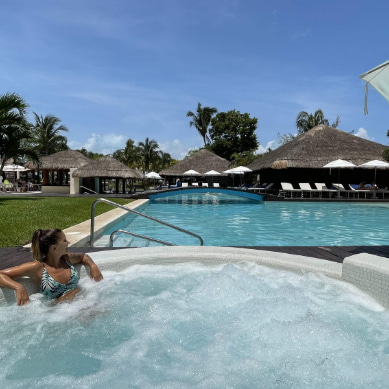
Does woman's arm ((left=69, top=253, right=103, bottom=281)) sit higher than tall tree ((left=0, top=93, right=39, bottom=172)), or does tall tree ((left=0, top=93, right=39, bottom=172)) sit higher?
tall tree ((left=0, top=93, right=39, bottom=172))

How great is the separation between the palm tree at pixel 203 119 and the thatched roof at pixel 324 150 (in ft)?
71.3

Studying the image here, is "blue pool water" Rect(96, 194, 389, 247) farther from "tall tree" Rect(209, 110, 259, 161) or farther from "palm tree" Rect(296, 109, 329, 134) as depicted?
"tall tree" Rect(209, 110, 259, 161)

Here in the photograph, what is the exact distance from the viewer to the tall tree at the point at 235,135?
1633 inches

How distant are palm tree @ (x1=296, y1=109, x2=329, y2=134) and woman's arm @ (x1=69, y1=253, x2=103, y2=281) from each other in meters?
Answer: 36.5

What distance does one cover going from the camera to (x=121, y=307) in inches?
139

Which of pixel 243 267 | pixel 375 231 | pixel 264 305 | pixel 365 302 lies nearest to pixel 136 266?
pixel 243 267

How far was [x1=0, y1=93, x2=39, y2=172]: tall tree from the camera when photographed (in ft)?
46.2

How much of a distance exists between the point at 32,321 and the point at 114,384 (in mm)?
1136

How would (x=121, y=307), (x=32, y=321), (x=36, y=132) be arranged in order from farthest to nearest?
(x=36, y=132) → (x=121, y=307) → (x=32, y=321)

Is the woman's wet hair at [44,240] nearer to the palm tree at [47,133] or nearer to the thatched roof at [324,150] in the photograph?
the thatched roof at [324,150]

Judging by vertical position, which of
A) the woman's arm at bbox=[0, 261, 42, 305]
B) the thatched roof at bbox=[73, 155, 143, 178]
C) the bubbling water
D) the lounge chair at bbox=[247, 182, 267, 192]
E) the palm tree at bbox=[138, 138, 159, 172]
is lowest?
the bubbling water

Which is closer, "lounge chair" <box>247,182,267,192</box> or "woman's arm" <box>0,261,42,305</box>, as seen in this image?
"woman's arm" <box>0,261,42,305</box>

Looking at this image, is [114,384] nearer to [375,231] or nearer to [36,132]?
[375,231]

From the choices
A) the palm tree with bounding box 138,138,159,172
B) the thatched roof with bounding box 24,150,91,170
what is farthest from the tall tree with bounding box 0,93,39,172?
the palm tree with bounding box 138,138,159,172
